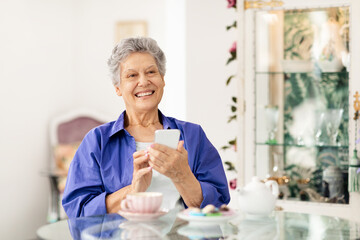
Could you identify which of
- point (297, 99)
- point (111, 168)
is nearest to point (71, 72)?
point (297, 99)

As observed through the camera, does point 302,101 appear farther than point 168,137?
Yes

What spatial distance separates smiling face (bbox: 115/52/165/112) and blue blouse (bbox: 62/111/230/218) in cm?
11

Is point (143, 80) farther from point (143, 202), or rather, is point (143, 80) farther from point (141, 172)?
point (143, 202)

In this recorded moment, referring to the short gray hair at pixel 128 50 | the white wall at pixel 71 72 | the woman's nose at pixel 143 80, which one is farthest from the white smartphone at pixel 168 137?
the white wall at pixel 71 72

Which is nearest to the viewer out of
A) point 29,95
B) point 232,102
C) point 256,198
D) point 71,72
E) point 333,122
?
point 256,198

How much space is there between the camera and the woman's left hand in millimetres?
1880

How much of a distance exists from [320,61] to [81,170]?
229cm

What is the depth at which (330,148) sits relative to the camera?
3.77 metres

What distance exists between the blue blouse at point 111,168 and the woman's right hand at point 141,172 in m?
0.15

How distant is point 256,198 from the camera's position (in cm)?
185

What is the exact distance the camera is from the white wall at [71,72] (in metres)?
4.07

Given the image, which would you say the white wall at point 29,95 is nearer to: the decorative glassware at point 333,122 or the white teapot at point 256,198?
the decorative glassware at point 333,122

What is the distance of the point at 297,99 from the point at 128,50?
2031 millimetres

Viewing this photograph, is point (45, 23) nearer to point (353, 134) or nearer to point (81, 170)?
point (353, 134)
